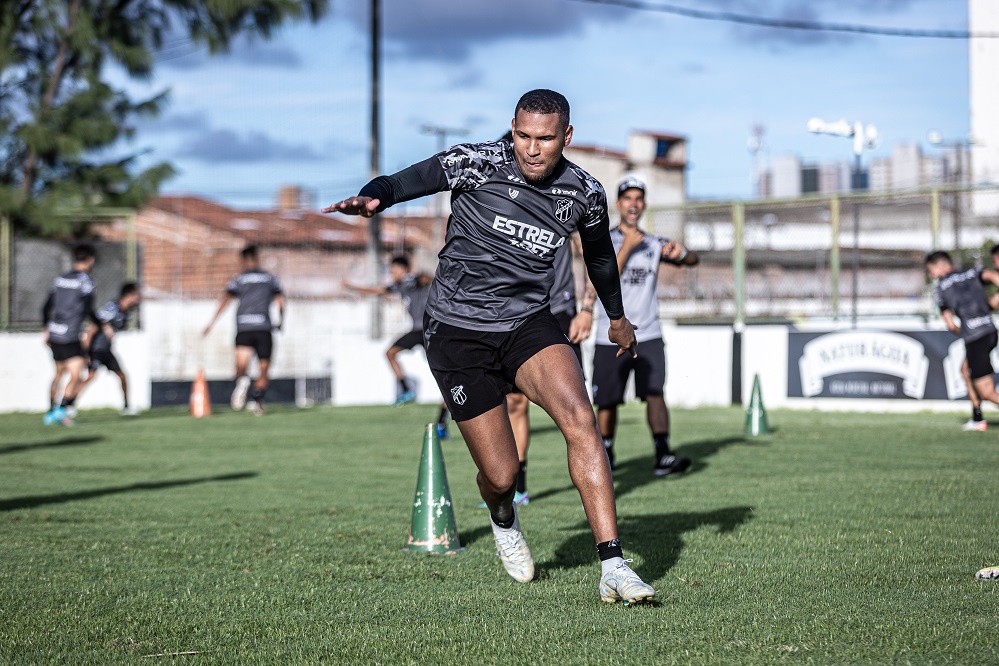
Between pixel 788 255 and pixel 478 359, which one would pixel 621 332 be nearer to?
pixel 478 359

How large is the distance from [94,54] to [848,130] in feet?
45.8

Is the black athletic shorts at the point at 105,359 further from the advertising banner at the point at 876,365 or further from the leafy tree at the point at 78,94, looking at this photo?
the advertising banner at the point at 876,365

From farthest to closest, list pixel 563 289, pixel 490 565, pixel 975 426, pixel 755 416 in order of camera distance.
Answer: pixel 975 426 → pixel 755 416 → pixel 563 289 → pixel 490 565

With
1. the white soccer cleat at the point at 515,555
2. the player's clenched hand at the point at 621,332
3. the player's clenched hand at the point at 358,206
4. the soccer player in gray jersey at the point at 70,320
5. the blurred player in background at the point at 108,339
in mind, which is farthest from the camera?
the blurred player in background at the point at 108,339

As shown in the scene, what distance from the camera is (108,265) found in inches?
829

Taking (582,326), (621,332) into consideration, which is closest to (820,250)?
(582,326)

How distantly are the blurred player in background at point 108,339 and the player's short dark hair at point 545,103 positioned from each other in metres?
13.8

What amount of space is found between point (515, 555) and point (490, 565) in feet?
1.68

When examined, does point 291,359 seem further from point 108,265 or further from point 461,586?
point 461,586

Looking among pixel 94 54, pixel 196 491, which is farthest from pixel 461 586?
pixel 94 54

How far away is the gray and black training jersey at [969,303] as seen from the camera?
1314cm

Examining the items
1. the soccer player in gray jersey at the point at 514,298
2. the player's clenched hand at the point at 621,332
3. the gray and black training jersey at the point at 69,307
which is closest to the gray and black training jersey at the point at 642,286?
the player's clenched hand at the point at 621,332

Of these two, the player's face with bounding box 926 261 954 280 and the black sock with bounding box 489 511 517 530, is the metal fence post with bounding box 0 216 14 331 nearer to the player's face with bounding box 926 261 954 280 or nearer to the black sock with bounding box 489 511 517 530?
the player's face with bounding box 926 261 954 280

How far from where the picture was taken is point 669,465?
9.41 meters
